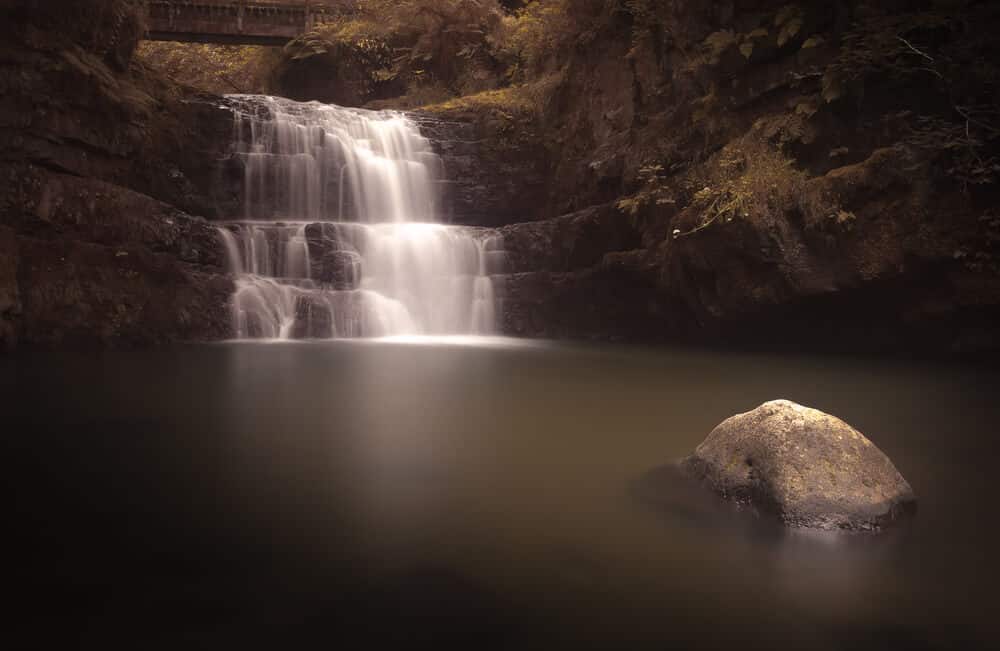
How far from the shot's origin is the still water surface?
2469 millimetres

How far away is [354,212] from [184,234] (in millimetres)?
3983

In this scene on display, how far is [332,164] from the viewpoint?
1510 centimetres

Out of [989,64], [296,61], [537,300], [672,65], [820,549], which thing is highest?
[296,61]

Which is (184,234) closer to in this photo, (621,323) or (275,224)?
(275,224)

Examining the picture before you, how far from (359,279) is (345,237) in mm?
891

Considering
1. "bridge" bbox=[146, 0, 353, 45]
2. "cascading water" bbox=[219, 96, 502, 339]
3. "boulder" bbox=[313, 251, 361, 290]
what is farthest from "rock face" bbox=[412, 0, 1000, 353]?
"bridge" bbox=[146, 0, 353, 45]

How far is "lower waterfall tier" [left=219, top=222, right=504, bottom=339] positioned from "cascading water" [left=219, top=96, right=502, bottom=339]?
2 centimetres

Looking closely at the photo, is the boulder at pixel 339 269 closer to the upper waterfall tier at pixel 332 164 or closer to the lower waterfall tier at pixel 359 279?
the lower waterfall tier at pixel 359 279

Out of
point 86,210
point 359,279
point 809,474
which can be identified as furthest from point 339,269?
point 809,474

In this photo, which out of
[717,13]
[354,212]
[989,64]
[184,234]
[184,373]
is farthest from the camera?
[354,212]

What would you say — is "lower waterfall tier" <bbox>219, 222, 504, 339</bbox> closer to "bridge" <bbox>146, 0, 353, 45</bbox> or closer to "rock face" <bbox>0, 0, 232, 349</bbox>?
"rock face" <bbox>0, 0, 232, 349</bbox>

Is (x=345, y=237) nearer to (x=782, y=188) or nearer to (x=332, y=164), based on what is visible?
(x=332, y=164)

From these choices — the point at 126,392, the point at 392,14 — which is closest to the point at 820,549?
the point at 126,392

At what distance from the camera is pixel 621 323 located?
1300cm
